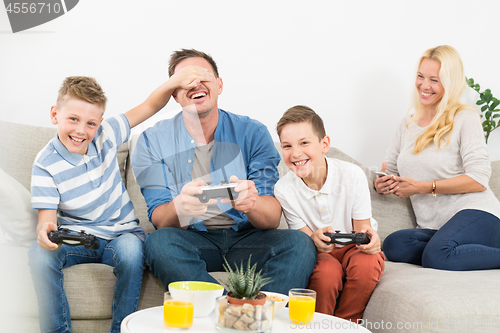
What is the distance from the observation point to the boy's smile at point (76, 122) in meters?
1.36

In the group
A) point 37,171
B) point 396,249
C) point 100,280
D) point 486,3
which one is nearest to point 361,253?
point 396,249

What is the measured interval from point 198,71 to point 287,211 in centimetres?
58

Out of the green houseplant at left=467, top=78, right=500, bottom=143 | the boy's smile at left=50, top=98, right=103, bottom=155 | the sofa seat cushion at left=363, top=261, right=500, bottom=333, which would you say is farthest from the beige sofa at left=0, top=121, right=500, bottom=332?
the green houseplant at left=467, top=78, right=500, bottom=143

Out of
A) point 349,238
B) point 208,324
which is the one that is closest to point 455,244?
point 349,238

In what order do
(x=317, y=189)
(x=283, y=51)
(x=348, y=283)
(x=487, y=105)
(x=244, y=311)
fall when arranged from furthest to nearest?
(x=487, y=105)
(x=283, y=51)
(x=317, y=189)
(x=348, y=283)
(x=244, y=311)

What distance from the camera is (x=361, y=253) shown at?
1317 millimetres

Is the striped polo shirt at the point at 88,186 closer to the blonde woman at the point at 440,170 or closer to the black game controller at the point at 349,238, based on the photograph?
the black game controller at the point at 349,238

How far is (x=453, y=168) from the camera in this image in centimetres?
177

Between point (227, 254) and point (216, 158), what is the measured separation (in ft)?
1.12

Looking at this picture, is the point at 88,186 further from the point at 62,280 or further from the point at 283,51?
the point at 283,51

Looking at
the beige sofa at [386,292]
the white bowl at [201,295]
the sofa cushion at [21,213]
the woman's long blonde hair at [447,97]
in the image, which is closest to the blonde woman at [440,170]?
the woman's long blonde hair at [447,97]

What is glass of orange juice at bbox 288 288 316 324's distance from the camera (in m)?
0.87

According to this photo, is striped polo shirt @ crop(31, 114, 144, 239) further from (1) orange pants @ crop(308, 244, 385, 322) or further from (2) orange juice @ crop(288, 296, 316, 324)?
(2) orange juice @ crop(288, 296, 316, 324)

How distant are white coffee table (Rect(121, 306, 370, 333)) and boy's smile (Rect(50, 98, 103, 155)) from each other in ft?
2.26
